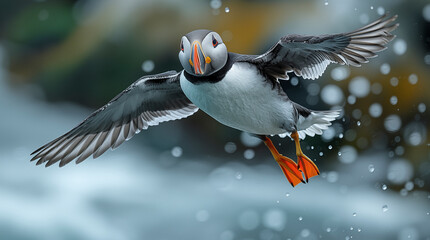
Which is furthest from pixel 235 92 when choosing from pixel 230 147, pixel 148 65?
pixel 230 147

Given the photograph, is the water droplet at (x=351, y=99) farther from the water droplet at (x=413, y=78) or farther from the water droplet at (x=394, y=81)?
the water droplet at (x=413, y=78)

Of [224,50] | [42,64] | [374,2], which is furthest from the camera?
[42,64]

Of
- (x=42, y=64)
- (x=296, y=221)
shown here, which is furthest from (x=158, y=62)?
(x=296, y=221)

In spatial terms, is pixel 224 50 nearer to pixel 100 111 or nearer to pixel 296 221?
pixel 100 111

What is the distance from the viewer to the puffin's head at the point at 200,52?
5.31 ft

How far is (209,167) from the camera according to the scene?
17.3 ft

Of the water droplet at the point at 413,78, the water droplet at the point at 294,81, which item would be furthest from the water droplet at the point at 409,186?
the water droplet at the point at 294,81

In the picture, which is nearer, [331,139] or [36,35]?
[331,139]

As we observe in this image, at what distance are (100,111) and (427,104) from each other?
128 inches

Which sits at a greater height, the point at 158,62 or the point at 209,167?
the point at 158,62

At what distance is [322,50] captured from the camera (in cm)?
194

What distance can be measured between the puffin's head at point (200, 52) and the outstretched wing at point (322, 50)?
233mm

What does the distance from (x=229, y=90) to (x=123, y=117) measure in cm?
75

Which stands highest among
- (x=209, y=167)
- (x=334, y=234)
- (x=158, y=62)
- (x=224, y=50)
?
(x=224, y=50)
